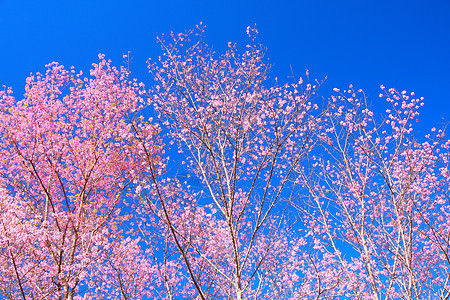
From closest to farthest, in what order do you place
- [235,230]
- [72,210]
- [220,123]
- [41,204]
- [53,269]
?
[235,230] → [220,123] → [53,269] → [72,210] → [41,204]

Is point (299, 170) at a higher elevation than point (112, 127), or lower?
lower

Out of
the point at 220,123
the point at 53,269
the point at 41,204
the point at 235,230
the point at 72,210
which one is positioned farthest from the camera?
the point at 41,204

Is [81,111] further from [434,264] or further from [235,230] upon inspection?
[434,264]

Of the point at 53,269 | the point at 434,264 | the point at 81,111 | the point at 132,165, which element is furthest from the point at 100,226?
the point at 434,264

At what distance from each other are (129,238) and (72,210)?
5.31 ft

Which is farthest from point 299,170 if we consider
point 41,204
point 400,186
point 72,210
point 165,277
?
point 41,204

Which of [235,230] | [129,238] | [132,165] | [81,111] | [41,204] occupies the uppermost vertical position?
[81,111]

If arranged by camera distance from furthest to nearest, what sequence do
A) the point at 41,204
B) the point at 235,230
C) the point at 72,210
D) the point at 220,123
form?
the point at 41,204 → the point at 72,210 → the point at 220,123 → the point at 235,230

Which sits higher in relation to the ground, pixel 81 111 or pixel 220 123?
pixel 81 111

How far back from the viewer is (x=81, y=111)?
8930 mm

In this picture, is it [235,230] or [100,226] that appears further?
[100,226]

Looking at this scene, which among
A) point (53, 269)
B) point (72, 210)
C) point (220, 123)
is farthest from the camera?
point (72, 210)

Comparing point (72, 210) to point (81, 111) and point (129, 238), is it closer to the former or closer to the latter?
point (129, 238)

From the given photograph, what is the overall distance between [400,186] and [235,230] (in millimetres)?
5056
